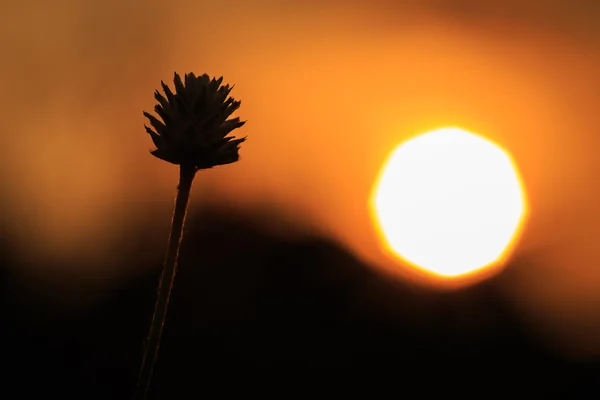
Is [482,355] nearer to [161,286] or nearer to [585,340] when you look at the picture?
[585,340]

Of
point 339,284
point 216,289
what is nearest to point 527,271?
point 339,284

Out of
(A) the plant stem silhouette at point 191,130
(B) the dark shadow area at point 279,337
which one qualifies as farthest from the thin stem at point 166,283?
(B) the dark shadow area at point 279,337

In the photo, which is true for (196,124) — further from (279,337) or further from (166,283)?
(279,337)

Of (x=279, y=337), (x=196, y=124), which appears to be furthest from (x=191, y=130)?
(x=279, y=337)

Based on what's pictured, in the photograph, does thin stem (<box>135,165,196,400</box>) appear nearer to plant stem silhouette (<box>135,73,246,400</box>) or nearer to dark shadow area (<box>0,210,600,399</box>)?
plant stem silhouette (<box>135,73,246,400</box>)

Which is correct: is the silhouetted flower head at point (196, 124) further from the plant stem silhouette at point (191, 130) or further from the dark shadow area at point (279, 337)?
the dark shadow area at point (279, 337)

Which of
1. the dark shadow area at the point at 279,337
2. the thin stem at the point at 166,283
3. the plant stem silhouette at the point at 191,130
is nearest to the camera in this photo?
the thin stem at the point at 166,283
